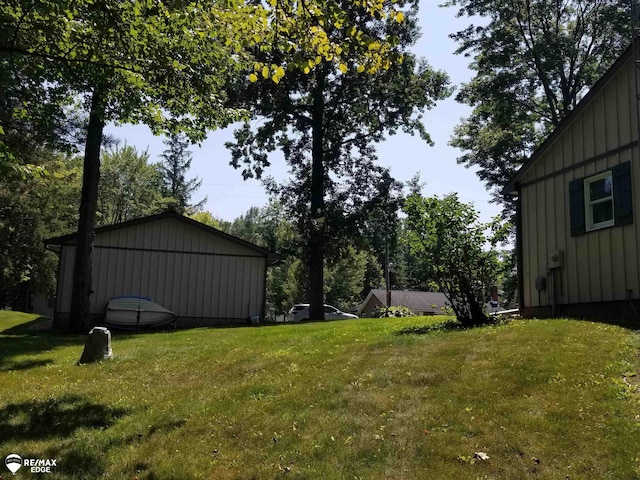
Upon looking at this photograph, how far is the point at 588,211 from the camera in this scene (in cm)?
1102

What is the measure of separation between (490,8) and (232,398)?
24237 mm

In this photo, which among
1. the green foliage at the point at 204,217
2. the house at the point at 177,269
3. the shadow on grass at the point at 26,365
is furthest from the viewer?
the green foliage at the point at 204,217

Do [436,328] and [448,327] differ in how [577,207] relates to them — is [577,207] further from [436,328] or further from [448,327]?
[436,328]

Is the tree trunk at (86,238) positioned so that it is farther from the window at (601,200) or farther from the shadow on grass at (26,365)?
the window at (601,200)

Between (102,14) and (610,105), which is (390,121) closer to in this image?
(610,105)

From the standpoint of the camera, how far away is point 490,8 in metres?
25.3

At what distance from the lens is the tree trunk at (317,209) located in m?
25.7

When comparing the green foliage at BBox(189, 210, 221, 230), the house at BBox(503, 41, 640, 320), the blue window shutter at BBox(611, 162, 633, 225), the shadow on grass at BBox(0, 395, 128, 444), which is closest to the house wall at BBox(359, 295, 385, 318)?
the green foliage at BBox(189, 210, 221, 230)

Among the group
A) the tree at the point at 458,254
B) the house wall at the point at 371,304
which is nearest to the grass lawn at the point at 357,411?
the tree at the point at 458,254

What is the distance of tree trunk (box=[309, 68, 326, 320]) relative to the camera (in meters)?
25.7

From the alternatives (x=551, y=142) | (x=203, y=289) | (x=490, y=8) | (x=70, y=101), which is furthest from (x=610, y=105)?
(x=490, y=8)

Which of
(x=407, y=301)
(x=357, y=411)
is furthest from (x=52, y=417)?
(x=407, y=301)

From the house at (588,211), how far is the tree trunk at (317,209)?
13621 millimetres

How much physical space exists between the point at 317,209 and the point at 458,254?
53.8ft
